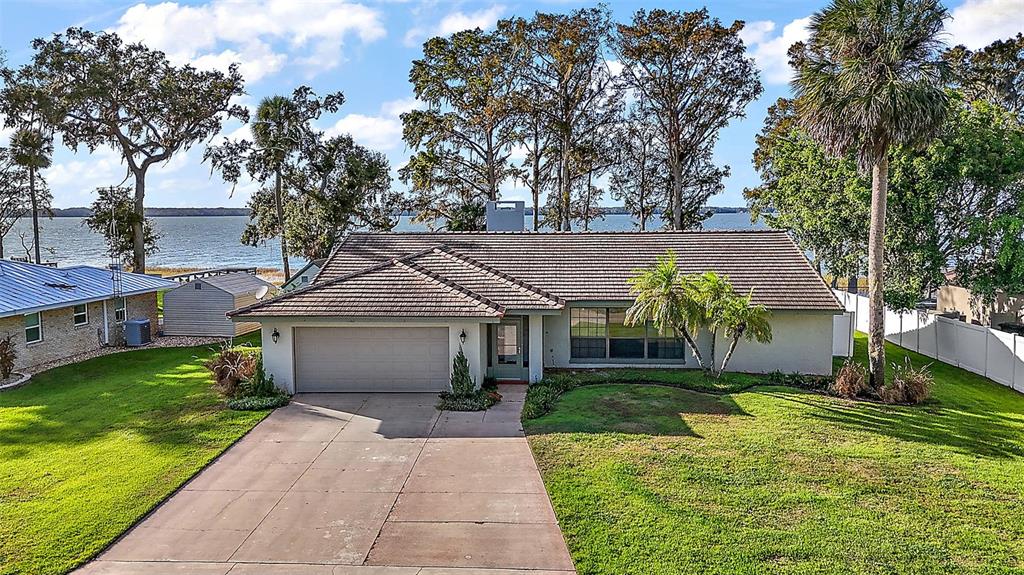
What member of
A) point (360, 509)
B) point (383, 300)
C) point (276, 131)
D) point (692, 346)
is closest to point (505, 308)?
point (383, 300)

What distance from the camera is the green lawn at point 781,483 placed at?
7852 millimetres

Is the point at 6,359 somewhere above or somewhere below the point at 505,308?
below

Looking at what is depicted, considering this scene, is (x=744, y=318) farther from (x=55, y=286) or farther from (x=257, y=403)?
(x=55, y=286)

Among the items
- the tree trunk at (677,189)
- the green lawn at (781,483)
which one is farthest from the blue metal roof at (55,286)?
the tree trunk at (677,189)

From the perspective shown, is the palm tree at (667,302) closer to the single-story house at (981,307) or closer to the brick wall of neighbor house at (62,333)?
the single-story house at (981,307)

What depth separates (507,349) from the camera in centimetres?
1722

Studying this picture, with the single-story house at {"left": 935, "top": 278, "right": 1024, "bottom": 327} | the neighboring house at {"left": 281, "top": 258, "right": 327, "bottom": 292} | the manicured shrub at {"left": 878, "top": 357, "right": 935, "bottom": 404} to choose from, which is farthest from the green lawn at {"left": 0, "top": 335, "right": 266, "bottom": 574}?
the single-story house at {"left": 935, "top": 278, "right": 1024, "bottom": 327}

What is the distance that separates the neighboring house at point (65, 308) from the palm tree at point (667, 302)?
1632 centimetres

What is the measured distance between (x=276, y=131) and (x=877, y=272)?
28.2 metres

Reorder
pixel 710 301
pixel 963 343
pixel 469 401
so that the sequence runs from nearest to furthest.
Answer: pixel 469 401, pixel 710 301, pixel 963 343

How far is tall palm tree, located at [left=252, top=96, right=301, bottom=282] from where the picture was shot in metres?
33.4

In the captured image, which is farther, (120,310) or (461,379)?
(120,310)

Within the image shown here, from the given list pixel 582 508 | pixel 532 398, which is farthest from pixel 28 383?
pixel 582 508

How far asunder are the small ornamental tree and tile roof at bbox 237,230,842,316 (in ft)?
4.23
